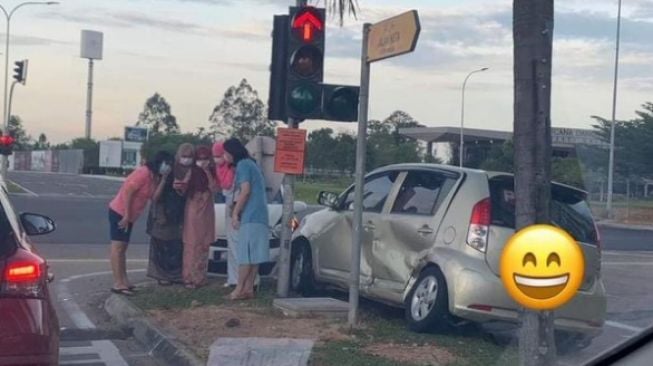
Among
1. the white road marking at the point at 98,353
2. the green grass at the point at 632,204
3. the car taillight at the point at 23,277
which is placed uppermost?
the green grass at the point at 632,204

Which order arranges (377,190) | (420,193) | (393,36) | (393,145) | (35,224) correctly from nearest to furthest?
1. (35,224)
2. (393,36)
3. (420,193)
4. (377,190)
5. (393,145)

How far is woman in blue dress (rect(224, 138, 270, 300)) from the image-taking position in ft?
36.0

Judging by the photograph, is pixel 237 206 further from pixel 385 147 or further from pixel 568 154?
pixel 568 154

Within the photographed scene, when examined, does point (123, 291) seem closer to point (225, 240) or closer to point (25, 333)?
point (225, 240)

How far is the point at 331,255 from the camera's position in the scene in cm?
1111

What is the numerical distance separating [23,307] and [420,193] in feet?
14.9

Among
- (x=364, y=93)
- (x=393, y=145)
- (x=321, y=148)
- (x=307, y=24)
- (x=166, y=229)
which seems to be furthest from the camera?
(x=321, y=148)

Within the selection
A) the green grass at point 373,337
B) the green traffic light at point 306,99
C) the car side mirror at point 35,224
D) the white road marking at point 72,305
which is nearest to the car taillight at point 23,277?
the car side mirror at point 35,224

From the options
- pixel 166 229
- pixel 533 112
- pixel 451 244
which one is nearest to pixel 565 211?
pixel 451 244

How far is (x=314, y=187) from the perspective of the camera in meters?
17.7

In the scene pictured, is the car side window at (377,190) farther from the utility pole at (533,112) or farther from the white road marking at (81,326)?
the utility pole at (533,112)

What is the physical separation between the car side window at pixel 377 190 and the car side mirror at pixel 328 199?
61cm

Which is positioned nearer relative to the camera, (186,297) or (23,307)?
(23,307)

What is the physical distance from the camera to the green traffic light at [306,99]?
1083cm
